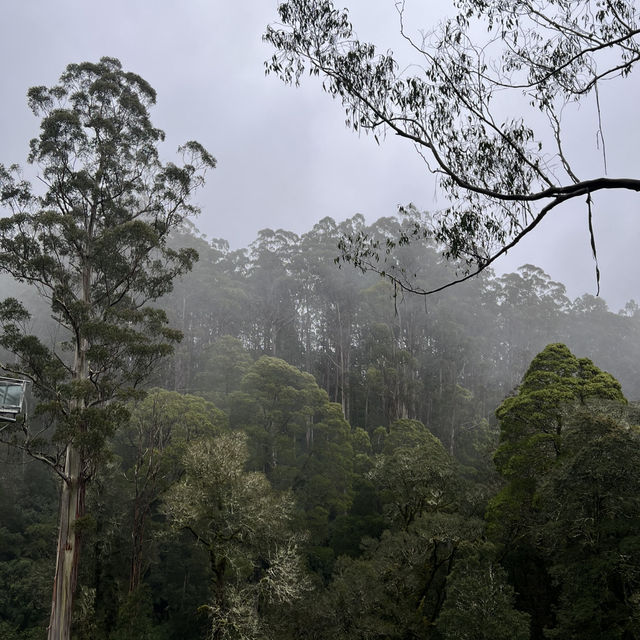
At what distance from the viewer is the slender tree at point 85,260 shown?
10898mm

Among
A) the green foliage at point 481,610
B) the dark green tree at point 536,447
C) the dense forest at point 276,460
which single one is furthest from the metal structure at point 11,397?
the dark green tree at point 536,447

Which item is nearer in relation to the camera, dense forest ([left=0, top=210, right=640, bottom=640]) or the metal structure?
the metal structure

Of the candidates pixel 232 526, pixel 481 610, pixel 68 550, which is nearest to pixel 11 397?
pixel 68 550

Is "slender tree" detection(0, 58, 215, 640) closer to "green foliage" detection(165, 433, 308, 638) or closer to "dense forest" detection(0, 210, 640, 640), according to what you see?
"dense forest" detection(0, 210, 640, 640)

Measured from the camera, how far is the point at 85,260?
516 inches

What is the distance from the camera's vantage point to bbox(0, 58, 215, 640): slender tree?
10898 mm

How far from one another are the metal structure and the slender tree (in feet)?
0.89

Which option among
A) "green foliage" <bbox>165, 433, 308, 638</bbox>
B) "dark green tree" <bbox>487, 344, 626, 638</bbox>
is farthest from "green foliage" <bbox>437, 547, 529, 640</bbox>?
"green foliage" <bbox>165, 433, 308, 638</bbox>

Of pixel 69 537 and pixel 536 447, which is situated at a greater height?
pixel 536 447

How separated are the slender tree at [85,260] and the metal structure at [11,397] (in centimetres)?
27

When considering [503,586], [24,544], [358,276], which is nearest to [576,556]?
[503,586]

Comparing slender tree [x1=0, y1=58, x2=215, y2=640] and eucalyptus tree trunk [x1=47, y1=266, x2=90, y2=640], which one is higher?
slender tree [x1=0, y1=58, x2=215, y2=640]

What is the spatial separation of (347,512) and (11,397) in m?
15.5

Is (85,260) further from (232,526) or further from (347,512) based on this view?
(347,512)
